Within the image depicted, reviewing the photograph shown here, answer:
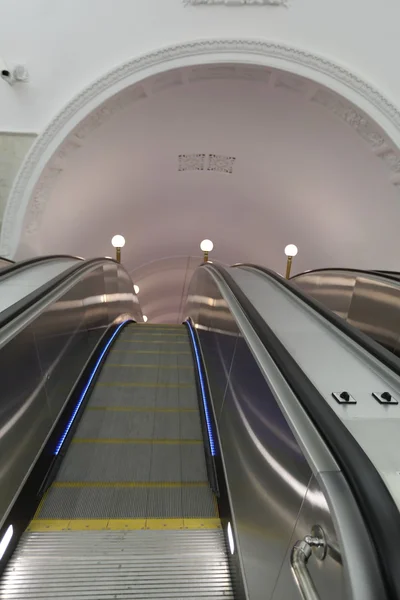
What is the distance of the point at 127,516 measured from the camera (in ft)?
6.49

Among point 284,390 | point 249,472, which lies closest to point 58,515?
point 249,472

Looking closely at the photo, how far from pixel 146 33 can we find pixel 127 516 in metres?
7.11

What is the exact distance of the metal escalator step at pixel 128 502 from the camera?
6.50 feet

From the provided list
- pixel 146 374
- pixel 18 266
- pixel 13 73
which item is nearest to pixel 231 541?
pixel 146 374

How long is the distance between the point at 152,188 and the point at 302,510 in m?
9.04

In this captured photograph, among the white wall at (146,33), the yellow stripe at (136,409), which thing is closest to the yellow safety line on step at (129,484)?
the yellow stripe at (136,409)

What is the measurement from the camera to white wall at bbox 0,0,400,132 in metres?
6.33

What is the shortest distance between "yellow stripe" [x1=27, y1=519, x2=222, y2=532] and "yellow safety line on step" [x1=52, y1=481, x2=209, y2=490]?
9.3 inches

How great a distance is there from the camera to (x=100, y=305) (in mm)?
4559

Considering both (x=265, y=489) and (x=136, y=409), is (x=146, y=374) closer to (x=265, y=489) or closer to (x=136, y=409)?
(x=136, y=409)

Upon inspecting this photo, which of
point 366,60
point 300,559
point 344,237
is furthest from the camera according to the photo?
point 344,237

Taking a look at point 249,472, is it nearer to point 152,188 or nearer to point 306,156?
point 306,156

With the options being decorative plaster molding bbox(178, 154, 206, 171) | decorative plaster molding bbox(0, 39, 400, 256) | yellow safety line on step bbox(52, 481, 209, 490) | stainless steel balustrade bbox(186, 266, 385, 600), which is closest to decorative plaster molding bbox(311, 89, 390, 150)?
decorative plaster molding bbox(0, 39, 400, 256)

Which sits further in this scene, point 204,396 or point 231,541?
point 204,396
